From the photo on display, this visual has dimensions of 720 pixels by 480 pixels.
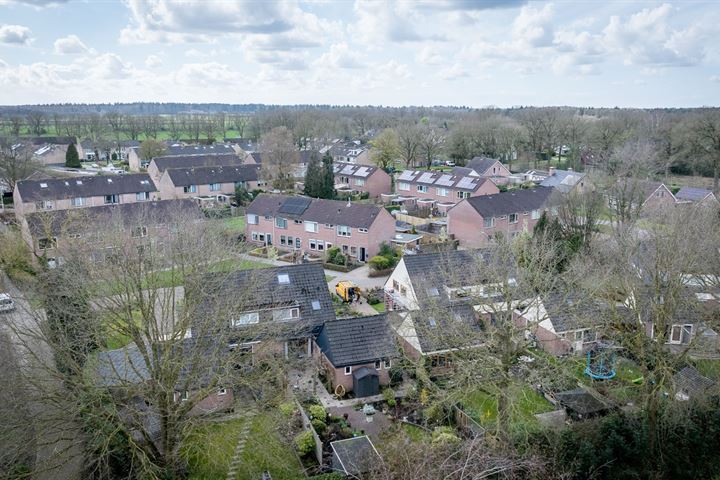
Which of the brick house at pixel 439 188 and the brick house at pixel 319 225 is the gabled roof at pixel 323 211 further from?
the brick house at pixel 439 188

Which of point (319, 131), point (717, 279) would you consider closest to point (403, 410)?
point (717, 279)

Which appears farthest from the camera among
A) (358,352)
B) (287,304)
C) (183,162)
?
(183,162)

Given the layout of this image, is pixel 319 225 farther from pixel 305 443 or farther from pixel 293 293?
pixel 305 443

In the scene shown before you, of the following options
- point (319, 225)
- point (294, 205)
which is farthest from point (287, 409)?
point (294, 205)

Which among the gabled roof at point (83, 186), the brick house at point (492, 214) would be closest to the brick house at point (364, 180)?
the brick house at point (492, 214)

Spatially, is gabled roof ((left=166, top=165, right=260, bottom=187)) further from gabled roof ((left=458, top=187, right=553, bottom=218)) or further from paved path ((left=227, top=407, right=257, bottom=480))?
paved path ((left=227, top=407, right=257, bottom=480))

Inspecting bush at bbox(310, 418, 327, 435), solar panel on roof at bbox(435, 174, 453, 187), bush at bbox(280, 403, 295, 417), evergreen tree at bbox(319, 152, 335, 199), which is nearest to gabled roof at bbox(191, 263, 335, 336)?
bush at bbox(280, 403, 295, 417)

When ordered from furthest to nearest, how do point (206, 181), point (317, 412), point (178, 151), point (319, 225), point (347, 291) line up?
point (178, 151)
point (206, 181)
point (319, 225)
point (347, 291)
point (317, 412)
